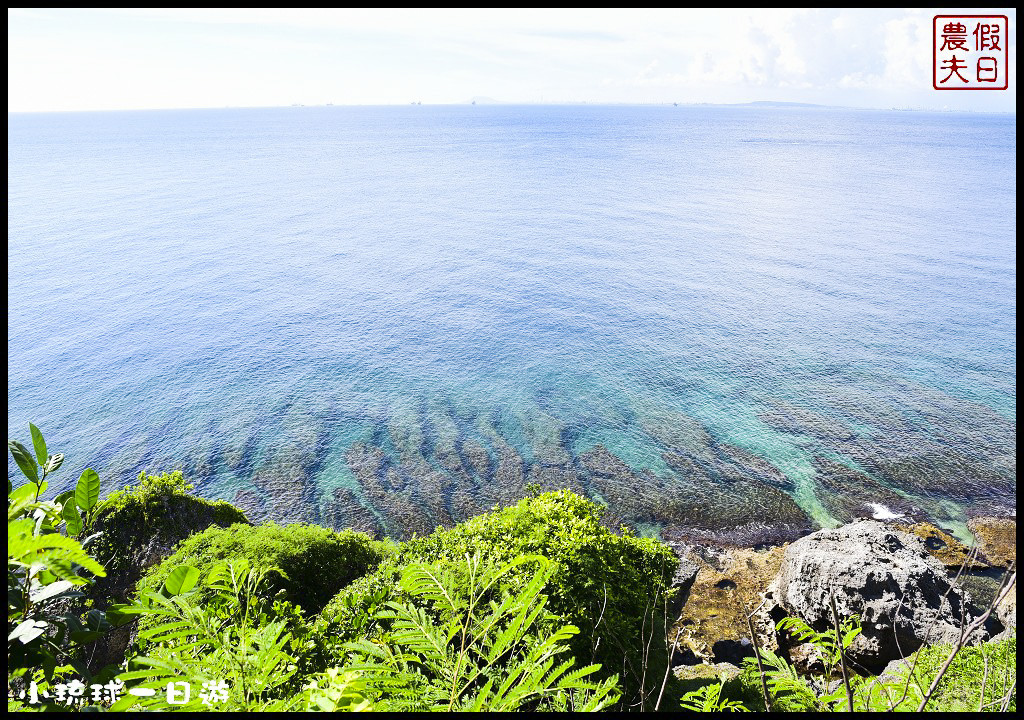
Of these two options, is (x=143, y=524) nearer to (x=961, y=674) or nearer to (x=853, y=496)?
(x=961, y=674)

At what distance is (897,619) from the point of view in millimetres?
14453

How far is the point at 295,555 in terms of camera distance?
39.4ft

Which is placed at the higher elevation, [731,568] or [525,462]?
[525,462]

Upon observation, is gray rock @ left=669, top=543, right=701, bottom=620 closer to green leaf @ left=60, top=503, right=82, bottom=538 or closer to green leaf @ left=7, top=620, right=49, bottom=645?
green leaf @ left=60, top=503, right=82, bottom=538

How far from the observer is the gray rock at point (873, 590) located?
14.5 meters

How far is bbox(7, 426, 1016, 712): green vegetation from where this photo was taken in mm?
2922

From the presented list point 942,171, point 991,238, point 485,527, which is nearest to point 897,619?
point 485,527

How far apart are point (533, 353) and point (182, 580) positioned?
29619 millimetres

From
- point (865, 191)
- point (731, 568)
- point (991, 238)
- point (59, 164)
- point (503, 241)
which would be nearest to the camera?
point (731, 568)

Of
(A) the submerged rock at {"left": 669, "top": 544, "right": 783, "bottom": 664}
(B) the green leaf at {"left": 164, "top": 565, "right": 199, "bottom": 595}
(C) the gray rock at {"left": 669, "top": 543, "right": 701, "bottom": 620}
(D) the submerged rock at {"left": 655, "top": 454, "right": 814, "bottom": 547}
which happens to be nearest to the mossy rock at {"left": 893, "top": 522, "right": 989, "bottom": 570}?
(D) the submerged rock at {"left": 655, "top": 454, "right": 814, "bottom": 547}

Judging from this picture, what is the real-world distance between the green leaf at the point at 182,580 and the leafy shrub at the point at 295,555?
8.31 m

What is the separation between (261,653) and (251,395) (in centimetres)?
2748

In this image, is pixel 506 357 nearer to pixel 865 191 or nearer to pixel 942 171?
pixel 865 191

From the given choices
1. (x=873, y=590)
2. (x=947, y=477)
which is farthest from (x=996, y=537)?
(x=873, y=590)
